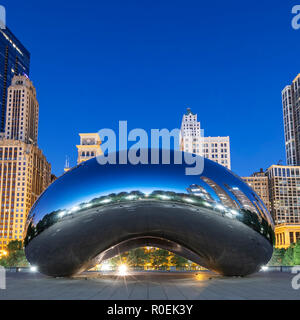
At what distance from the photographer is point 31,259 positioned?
1329 centimetres

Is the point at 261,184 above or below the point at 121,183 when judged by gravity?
above

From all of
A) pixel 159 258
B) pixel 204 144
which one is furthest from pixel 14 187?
pixel 159 258

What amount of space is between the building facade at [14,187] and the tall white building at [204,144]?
204ft

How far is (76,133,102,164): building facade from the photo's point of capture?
141m

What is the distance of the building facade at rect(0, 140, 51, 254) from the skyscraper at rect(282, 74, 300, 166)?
11447 centimetres

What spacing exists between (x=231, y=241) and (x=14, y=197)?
136387 millimetres

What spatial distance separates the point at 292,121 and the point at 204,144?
52.0 m

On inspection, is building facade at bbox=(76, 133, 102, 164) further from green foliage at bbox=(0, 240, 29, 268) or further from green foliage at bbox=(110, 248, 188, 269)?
green foliage at bbox=(110, 248, 188, 269)

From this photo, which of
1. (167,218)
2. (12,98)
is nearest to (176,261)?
(167,218)

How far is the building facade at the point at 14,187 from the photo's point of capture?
5384 inches

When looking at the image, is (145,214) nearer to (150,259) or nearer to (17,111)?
(150,259)

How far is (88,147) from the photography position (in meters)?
142

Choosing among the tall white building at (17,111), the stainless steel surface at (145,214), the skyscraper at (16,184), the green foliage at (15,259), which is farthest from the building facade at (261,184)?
the stainless steel surface at (145,214)
